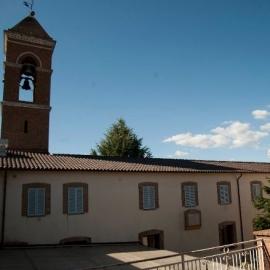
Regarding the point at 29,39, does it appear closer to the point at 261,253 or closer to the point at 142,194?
the point at 142,194

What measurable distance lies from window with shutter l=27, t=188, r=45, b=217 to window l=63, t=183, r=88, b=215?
3.61ft

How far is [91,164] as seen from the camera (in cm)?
1864

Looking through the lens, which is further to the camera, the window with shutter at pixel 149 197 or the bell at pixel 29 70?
the bell at pixel 29 70

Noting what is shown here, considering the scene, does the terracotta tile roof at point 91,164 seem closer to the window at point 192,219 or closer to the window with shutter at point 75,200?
the window with shutter at point 75,200

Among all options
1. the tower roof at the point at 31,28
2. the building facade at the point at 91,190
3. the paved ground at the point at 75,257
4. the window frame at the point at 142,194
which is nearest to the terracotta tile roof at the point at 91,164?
the building facade at the point at 91,190

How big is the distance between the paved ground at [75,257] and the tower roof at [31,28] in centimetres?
1440

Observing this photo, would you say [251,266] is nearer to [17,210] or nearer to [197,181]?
[17,210]

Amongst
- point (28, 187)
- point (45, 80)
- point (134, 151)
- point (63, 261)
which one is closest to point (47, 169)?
point (28, 187)

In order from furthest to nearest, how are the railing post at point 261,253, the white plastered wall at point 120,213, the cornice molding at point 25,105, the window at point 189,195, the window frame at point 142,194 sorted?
the cornice molding at point 25,105 < the window at point 189,195 < the window frame at point 142,194 < the white plastered wall at point 120,213 < the railing post at point 261,253

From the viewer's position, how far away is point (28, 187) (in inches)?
639

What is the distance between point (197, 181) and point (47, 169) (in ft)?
32.6

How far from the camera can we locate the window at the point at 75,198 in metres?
16.9

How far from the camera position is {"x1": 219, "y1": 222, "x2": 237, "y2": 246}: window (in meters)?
21.8

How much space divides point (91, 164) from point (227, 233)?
10914mm
